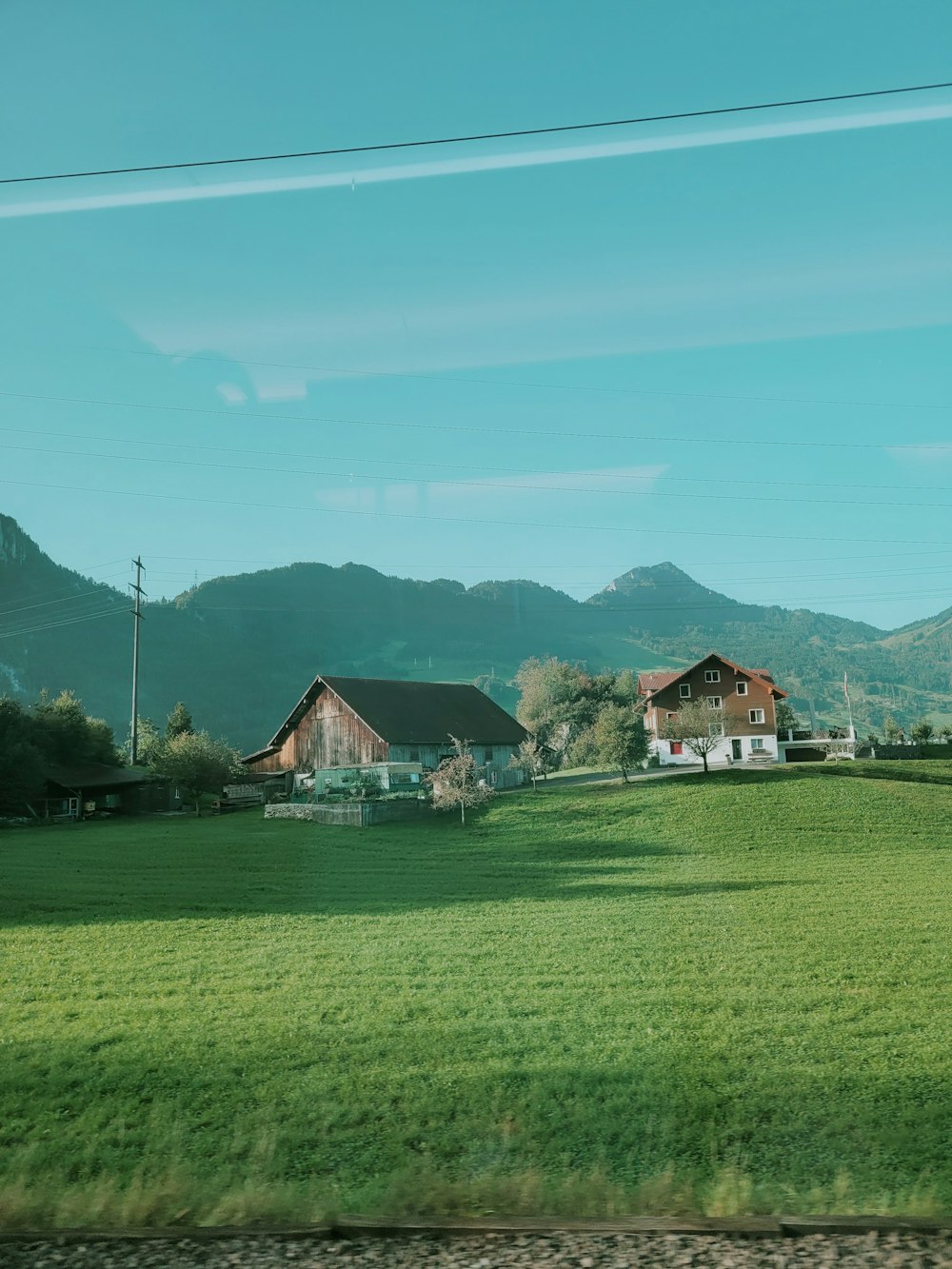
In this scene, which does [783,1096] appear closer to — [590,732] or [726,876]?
[726,876]

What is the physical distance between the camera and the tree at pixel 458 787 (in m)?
30.3

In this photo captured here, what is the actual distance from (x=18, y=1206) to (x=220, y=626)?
→ 30005 millimetres

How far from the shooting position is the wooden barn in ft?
122

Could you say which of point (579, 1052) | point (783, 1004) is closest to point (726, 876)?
point (783, 1004)

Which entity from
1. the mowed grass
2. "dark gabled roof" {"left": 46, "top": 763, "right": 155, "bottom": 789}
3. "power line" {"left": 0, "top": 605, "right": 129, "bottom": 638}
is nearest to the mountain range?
"power line" {"left": 0, "top": 605, "right": 129, "bottom": 638}

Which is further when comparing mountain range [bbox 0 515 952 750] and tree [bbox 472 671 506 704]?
tree [bbox 472 671 506 704]

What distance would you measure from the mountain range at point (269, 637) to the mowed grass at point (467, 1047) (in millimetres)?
13043

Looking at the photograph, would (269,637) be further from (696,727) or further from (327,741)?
(696,727)

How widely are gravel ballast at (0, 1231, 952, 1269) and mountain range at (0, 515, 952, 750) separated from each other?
88.4 ft

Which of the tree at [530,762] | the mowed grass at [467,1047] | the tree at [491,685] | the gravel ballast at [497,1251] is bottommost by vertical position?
the mowed grass at [467,1047]

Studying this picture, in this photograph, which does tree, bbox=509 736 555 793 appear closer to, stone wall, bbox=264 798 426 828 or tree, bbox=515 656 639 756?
tree, bbox=515 656 639 756

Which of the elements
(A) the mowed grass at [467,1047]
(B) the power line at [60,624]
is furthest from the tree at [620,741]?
(B) the power line at [60,624]

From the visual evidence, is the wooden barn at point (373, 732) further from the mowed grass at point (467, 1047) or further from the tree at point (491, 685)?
the mowed grass at point (467, 1047)

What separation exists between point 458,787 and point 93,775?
2075 cm
